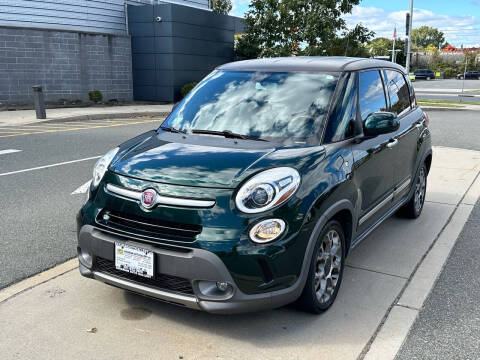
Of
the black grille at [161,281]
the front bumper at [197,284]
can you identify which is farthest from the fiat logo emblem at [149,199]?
the black grille at [161,281]

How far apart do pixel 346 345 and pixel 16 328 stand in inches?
82.7

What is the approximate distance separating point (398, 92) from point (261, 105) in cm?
182

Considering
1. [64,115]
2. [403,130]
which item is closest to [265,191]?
[403,130]

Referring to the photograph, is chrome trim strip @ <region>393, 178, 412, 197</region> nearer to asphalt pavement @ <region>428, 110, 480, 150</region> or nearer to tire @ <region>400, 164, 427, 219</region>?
tire @ <region>400, 164, 427, 219</region>

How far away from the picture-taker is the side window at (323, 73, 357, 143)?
3.55 meters

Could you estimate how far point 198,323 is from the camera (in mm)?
3260

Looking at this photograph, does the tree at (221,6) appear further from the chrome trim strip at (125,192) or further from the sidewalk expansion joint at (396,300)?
the chrome trim strip at (125,192)

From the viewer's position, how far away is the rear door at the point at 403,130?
4.60 metres

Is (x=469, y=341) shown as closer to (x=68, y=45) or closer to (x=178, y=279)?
(x=178, y=279)

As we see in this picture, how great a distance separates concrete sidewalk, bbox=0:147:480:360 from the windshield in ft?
4.22

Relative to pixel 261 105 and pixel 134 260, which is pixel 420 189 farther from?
pixel 134 260

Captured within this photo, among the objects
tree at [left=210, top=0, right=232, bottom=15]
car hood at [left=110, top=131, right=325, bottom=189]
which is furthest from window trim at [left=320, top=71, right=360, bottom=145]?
tree at [left=210, top=0, right=232, bottom=15]

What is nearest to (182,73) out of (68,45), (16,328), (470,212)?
(68,45)

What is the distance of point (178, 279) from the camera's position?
2.93 metres
